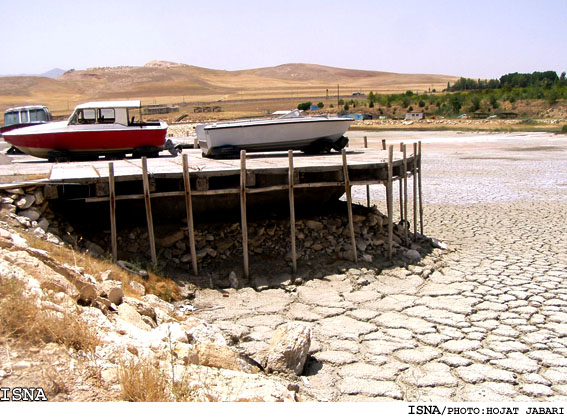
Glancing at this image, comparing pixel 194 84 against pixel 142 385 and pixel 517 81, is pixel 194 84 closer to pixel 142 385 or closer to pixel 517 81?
pixel 517 81

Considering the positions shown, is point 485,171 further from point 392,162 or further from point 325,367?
point 325,367

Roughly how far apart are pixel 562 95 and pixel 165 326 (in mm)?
60255

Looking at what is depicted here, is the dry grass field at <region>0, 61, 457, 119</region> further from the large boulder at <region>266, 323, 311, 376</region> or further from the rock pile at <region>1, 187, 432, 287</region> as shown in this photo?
the large boulder at <region>266, 323, 311, 376</region>

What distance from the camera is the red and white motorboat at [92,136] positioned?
41.7ft

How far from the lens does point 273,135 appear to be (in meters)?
12.4

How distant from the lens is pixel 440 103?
65.2 m

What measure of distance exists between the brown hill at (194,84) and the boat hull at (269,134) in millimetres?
80234

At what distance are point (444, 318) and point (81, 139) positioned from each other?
9208mm

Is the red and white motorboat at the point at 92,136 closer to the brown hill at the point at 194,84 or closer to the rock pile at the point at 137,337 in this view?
the rock pile at the point at 137,337

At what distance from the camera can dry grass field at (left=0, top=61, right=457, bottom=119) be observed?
95.4 m

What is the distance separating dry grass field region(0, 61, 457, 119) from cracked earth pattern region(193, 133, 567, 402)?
61.4 meters

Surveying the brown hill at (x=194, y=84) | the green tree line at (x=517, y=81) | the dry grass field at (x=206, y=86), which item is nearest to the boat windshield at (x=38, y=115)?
the dry grass field at (x=206, y=86)

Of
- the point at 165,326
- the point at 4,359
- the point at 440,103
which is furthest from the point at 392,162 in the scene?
the point at 440,103

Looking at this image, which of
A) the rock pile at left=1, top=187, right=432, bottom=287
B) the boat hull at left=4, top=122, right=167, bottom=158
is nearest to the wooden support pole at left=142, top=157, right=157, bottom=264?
the rock pile at left=1, top=187, right=432, bottom=287
